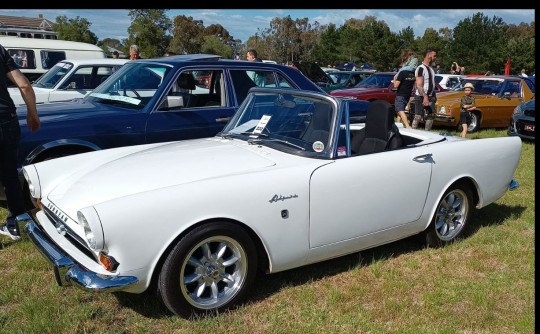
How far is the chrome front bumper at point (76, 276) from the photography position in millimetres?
2594

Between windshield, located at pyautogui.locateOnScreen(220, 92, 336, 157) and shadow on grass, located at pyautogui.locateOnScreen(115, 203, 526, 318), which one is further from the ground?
windshield, located at pyautogui.locateOnScreen(220, 92, 336, 157)

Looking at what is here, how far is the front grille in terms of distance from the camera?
9.40 feet

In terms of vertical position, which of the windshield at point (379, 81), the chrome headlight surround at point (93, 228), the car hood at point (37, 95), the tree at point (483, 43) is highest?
the tree at point (483, 43)

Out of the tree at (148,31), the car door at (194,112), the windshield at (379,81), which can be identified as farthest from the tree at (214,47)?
the car door at (194,112)

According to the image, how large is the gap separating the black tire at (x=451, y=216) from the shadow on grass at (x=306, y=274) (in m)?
0.15

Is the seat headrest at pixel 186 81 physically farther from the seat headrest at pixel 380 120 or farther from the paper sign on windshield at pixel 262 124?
the seat headrest at pixel 380 120

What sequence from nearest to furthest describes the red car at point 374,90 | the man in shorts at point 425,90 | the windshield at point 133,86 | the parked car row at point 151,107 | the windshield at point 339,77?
1. the parked car row at point 151,107
2. the windshield at point 133,86
3. the man in shorts at point 425,90
4. the red car at point 374,90
5. the windshield at point 339,77

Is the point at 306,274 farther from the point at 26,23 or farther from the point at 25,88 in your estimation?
the point at 26,23

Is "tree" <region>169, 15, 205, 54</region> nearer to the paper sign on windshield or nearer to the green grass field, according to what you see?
the paper sign on windshield

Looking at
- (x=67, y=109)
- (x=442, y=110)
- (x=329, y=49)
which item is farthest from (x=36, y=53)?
(x=329, y=49)

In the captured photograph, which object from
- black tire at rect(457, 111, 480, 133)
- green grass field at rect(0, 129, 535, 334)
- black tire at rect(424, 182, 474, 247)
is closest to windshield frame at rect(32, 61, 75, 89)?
green grass field at rect(0, 129, 535, 334)

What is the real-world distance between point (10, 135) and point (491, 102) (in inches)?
389

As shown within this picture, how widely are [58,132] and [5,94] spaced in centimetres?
78

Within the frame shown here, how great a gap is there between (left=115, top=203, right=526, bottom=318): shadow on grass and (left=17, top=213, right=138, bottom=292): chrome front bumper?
13.8 inches
